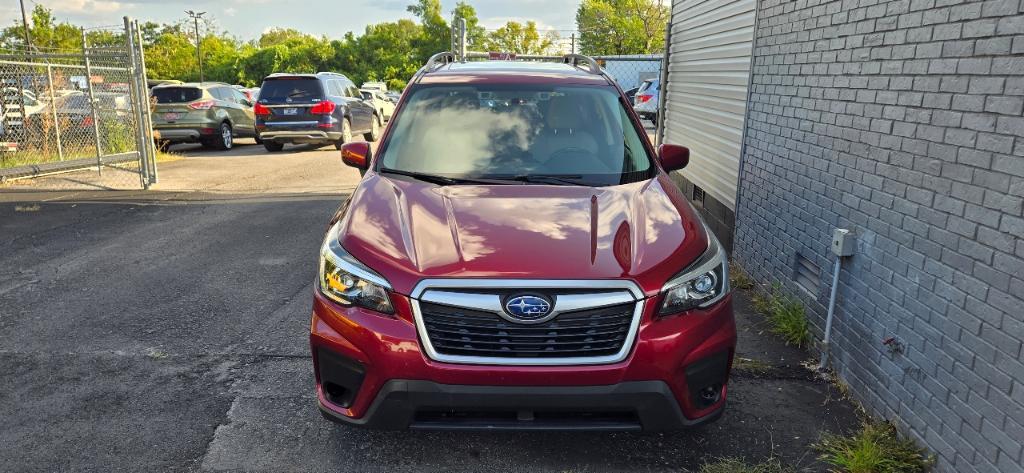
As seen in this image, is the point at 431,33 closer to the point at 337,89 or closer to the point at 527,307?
the point at 337,89

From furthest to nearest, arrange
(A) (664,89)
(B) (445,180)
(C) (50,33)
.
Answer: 1. (C) (50,33)
2. (A) (664,89)
3. (B) (445,180)

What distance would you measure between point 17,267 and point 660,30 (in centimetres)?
6100

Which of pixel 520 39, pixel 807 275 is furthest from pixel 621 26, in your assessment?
pixel 807 275

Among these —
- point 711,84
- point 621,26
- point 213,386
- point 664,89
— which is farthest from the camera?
point 621,26

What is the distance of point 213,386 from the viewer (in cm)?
371

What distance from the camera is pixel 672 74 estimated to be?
363 inches

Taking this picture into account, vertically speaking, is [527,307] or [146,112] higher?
[146,112]

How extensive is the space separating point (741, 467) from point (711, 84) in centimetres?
492

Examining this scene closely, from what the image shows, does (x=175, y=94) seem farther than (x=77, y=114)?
Yes

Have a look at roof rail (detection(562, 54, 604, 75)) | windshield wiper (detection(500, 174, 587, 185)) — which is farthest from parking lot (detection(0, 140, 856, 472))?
roof rail (detection(562, 54, 604, 75))

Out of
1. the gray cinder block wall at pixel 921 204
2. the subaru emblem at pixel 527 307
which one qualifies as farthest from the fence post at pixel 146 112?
the subaru emblem at pixel 527 307

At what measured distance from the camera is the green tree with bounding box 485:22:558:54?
6438cm

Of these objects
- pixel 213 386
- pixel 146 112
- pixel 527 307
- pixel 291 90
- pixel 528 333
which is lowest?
pixel 213 386

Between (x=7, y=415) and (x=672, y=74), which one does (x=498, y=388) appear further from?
(x=672, y=74)
